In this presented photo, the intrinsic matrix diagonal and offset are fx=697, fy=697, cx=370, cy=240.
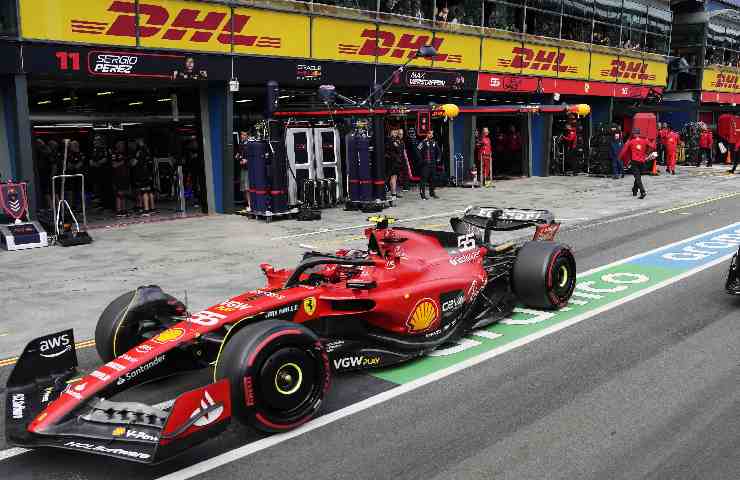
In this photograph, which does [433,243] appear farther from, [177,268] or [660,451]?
[177,268]

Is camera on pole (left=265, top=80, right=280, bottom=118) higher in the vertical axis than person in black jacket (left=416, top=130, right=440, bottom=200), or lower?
higher

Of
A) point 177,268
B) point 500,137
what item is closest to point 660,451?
point 177,268

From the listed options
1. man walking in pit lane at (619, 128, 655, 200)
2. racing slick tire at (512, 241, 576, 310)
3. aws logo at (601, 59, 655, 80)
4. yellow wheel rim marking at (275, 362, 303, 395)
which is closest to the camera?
yellow wheel rim marking at (275, 362, 303, 395)

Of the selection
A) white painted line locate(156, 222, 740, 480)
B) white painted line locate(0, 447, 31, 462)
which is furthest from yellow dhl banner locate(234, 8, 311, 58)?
white painted line locate(0, 447, 31, 462)

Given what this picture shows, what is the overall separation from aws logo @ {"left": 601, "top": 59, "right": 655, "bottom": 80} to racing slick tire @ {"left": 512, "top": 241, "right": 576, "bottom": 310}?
24803 millimetres

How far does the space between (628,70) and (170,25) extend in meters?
23.5

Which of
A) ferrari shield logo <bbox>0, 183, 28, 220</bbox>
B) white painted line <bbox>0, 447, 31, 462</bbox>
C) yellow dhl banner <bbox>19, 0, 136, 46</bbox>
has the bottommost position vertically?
white painted line <bbox>0, 447, 31, 462</bbox>

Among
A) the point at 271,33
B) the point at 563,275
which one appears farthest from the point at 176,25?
the point at 563,275

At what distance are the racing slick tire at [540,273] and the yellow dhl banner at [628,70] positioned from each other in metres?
23.8

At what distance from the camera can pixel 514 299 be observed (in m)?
8.23

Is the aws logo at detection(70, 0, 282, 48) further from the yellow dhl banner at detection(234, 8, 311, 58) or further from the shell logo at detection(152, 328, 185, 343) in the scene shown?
the shell logo at detection(152, 328, 185, 343)

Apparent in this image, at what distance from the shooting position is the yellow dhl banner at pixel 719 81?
3808 cm

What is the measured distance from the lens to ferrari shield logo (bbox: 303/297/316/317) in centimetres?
588

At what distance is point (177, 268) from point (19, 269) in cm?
259
